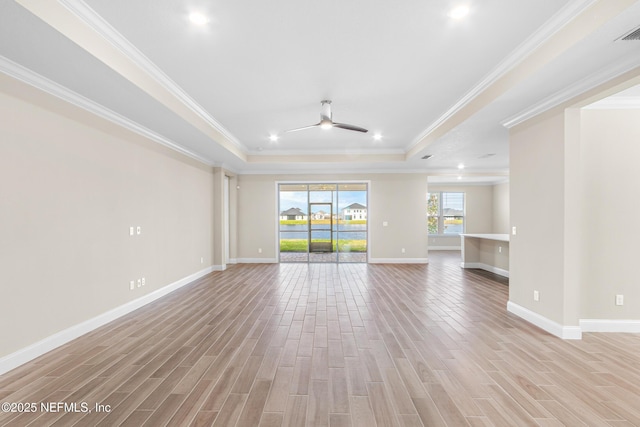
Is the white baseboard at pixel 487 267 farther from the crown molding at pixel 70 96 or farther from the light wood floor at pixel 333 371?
the crown molding at pixel 70 96

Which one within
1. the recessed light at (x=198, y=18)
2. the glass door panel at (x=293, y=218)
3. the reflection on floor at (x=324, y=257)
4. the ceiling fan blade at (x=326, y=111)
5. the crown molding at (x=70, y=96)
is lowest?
the reflection on floor at (x=324, y=257)

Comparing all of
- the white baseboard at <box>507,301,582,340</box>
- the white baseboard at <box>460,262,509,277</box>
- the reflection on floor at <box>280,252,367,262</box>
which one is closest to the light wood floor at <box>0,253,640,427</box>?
the white baseboard at <box>507,301,582,340</box>

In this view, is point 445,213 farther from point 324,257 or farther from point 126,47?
point 126,47

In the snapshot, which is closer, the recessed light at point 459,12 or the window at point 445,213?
the recessed light at point 459,12

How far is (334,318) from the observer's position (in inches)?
141

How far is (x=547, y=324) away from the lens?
3.16 m

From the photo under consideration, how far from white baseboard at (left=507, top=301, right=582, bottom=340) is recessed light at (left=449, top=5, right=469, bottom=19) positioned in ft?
11.1

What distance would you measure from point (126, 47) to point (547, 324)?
5404 millimetres

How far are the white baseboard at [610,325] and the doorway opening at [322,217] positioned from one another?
5.33 meters

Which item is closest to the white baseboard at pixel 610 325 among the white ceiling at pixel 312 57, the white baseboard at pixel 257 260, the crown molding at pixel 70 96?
the white ceiling at pixel 312 57

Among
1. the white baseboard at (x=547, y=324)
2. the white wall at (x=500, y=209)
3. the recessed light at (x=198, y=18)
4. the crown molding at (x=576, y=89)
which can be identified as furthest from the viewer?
the white wall at (x=500, y=209)

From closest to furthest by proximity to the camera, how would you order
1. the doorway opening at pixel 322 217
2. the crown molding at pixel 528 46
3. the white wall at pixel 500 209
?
the crown molding at pixel 528 46
the doorway opening at pixel 322 217
the white wall at pixel 500 209

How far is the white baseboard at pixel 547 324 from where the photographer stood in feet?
9.70

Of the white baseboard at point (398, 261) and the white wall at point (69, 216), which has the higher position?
the white wall at point (69, 216)
